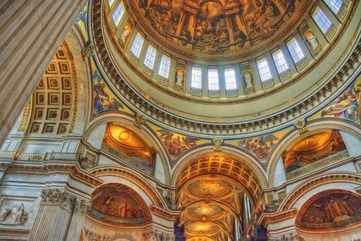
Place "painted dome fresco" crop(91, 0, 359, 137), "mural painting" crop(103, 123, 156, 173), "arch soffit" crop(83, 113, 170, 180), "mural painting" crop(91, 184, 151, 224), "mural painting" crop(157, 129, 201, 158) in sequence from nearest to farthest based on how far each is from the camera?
"mural painting" crop(91, 184, 151, 224) → "arch soffit" crop(83, 113, 170, 180) → "mural painting" crop(103, 123, 156, 173) → "painted dome fresco" crop(91, 0, 359, 137) → "mural painting" crop(157, 129, 201, 158)

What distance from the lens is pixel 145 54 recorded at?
919 inches

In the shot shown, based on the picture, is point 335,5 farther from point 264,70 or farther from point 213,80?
point 213,80

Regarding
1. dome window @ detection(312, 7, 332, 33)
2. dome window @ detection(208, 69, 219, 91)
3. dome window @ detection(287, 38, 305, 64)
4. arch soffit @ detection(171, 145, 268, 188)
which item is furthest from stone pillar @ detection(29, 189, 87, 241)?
dome window @ detection(312, 7, 332, 33)

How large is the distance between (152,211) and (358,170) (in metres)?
10.5

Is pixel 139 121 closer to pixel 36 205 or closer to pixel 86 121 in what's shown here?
pixel 86 121

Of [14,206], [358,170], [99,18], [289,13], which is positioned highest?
[289,13]

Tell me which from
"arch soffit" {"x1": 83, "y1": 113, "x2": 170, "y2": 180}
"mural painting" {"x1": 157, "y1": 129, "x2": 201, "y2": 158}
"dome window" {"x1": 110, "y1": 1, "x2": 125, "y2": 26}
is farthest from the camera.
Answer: "dome window" {"x1": 110, "y1": 1, "x2": 125, "y2": 26}

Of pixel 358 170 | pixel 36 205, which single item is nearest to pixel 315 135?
pixel 358 170

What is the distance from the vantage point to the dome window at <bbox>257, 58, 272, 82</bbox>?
2377 cm

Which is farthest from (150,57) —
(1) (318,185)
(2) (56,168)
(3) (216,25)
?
(1) (318,185)

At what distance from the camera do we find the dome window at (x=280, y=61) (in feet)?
76.1

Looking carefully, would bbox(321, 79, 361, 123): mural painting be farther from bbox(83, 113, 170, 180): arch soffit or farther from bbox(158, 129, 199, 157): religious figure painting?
bbox(83, 113, 170, 180): arch soffit

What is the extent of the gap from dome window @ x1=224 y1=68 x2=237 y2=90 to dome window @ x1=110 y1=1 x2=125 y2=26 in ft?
31.8

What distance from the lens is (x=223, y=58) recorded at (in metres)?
26.5
